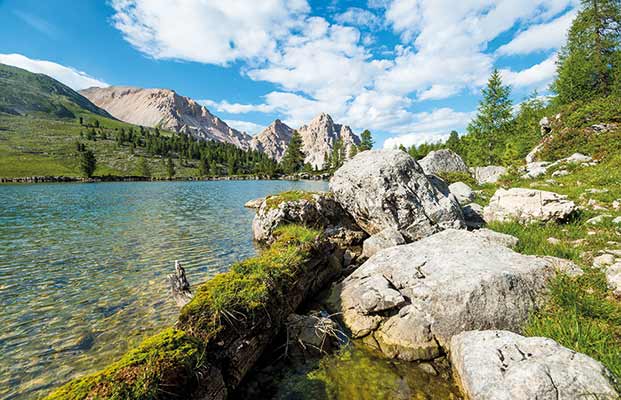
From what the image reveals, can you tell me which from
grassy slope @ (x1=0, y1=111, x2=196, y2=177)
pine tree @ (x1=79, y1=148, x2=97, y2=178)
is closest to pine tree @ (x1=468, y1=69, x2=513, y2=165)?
pine tree @ (x1=79, y1=148, x2=97, y2=178)

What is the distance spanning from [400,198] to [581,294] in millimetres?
7854

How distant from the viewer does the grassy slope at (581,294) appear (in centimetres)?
502

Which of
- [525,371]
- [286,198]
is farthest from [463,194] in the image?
[525,371]

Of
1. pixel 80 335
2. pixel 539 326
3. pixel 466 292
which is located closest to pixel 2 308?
pixel 80 335

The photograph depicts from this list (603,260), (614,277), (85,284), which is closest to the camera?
(614,277)

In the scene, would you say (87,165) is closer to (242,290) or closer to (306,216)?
(306,216)

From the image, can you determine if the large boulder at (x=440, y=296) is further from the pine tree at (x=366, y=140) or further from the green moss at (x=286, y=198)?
the pine tree at (x=366, y=140)

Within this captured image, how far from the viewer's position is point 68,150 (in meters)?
146

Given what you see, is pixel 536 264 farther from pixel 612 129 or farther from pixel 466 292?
pixel 612 129

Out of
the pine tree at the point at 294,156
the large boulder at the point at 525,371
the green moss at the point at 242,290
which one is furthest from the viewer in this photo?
the pine tree at the point at 294,156

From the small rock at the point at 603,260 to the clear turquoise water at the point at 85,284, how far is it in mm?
12174

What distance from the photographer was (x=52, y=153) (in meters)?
139

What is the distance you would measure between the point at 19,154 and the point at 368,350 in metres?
185

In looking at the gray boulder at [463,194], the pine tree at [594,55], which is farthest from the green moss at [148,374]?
the pine tree at [594,55]
